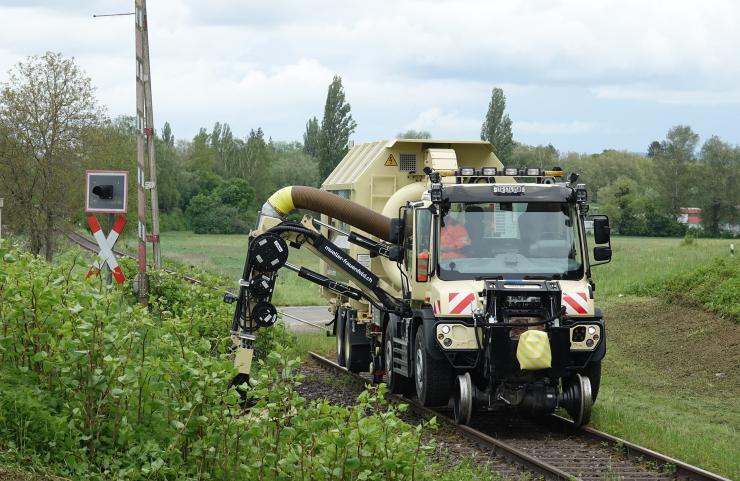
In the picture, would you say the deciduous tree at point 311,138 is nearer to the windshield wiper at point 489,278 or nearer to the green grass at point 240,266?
the green grass at point 240,266

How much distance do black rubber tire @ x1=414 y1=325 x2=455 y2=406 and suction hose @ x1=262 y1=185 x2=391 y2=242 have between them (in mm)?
2629

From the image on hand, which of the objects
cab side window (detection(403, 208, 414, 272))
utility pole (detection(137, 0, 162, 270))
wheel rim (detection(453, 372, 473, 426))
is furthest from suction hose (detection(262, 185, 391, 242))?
utility pole (detection(137, 0, 162, 270))

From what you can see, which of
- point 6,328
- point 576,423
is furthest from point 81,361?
point 576,423

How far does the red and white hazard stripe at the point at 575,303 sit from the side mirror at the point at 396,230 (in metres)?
2.63

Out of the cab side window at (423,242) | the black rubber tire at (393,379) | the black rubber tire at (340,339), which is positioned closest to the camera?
the cab side window at (423,242)

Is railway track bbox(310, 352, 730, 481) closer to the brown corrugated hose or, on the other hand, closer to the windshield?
the windshield

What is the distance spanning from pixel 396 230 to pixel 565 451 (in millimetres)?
3841

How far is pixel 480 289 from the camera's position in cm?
1012

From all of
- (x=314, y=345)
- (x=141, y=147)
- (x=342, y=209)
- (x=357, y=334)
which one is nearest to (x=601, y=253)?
(x=342, y=209)

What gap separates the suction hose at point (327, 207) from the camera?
12336 mm

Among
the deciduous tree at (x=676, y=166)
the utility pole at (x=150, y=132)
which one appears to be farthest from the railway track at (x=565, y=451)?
the deciduous tree at (x=676, y=166)

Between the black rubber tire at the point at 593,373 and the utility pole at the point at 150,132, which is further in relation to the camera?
the utility pole at the point at 150,132

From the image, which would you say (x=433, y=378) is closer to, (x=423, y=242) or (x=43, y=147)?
(x=423, y=242)

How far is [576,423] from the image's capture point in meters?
10.2
